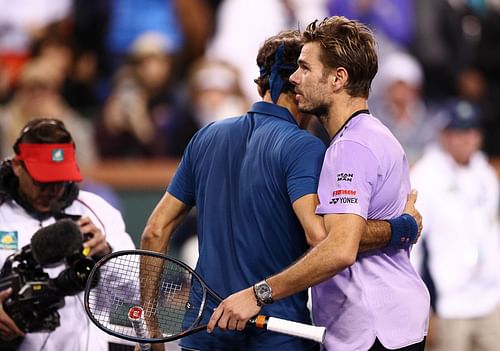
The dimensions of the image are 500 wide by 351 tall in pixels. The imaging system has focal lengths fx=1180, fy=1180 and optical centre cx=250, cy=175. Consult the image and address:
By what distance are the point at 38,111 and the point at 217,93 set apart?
153 cm

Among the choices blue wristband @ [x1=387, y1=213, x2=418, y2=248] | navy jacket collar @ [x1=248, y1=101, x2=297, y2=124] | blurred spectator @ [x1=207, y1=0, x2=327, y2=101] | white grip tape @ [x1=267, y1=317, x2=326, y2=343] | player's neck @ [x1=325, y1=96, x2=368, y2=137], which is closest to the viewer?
white grip tape @ [x1=267, y1=317, x2=326, y2=343]

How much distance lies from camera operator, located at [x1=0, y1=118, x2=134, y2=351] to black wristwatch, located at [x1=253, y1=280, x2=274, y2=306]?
115cm

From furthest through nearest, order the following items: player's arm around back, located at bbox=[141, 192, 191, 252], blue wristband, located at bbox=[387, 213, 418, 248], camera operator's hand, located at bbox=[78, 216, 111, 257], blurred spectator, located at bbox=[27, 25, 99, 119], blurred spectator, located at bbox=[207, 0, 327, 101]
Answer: blurred spectator, located at bbox=[27, 25, 99, 119]
blurred spectator, located at bbox=[207, 0, 327, 101]
camera operator's hand, located at bbox=[78, 216, 111, 257]
player's arm around back, located at bbox=[141, 192, 191, 252]
blue wristband, located at bbox=[387, 213, 418, 248]

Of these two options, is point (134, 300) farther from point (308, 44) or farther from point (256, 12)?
point (256, 12)

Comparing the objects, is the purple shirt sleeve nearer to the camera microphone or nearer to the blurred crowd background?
the camera microphone

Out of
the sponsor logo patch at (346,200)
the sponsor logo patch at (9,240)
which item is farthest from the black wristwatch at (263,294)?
the sponsor logo patch at (9,240)

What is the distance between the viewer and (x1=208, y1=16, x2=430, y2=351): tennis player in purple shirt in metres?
4.60

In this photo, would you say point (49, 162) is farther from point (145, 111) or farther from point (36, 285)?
point (145, 111)

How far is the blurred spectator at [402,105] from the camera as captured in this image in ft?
33.5

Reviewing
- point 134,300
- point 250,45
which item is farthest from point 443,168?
point 134,300

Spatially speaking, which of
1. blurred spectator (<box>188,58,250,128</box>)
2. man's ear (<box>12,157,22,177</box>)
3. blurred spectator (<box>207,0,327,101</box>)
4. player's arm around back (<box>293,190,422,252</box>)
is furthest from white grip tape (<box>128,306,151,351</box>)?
blurred spectator (<box>207,0,327,101</box>)

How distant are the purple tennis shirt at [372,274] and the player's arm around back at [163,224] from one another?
0.79 metres

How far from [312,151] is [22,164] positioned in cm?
155

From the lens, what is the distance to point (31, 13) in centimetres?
1064
